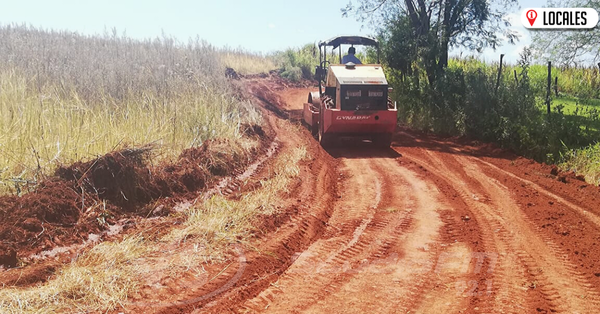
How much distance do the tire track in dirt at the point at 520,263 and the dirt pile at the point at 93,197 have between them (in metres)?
4.24

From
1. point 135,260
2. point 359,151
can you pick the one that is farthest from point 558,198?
point 135,260

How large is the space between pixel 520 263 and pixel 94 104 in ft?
25.0

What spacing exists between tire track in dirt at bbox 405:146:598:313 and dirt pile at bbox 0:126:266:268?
4239 millimetres

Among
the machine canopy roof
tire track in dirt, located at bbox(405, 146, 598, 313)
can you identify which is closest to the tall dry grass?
the machine canopy roof

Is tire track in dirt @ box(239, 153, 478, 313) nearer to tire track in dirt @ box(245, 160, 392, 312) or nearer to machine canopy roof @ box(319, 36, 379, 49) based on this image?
tire track in dirt @ box(245, 160, 392, 312)

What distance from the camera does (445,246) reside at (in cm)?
591

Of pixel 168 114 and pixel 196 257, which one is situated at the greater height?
pixel 168 114

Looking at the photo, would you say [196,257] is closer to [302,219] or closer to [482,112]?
[302,219]

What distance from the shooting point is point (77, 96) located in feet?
29.8

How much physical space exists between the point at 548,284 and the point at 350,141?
9.24 meters

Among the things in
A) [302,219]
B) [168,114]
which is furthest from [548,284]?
[168,114]

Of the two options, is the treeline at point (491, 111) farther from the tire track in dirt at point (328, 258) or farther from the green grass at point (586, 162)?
the tire track in dirt at point (328, 258)

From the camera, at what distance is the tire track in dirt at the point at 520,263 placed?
174 inches

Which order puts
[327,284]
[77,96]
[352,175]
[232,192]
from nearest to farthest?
[327,284] < [232,192] < [77,96] < [352,175]
